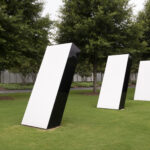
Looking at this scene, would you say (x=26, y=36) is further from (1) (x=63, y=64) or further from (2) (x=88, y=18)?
(1) (x=63, y=64)

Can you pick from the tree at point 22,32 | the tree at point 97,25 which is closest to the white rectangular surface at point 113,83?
the tree at point 97,25

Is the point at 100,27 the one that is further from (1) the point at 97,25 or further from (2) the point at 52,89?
(2) the point at 52,89

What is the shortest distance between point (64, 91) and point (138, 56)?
63.0 feet

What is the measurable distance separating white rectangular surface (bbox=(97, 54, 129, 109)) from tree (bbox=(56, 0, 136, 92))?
611 centimetres

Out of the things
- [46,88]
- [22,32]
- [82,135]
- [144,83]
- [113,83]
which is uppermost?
[22,32]

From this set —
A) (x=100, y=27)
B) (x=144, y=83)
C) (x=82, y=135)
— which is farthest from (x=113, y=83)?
(x=100, y=27)

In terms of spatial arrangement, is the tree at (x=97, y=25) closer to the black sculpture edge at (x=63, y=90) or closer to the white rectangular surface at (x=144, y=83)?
the white rectangular surface at (x=144, y=83)

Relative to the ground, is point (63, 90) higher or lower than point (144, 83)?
lower

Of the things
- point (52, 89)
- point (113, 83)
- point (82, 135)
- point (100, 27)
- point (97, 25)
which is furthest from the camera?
point (100, 27)

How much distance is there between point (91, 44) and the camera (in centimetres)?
1834

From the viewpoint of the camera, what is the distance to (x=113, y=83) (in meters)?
12.0

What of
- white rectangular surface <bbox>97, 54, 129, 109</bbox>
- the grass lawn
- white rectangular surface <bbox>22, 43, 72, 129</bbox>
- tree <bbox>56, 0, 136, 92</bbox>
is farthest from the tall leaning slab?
tree <bbox>56, 0, 136, 92</bbox>

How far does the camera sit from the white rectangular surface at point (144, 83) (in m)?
15.8

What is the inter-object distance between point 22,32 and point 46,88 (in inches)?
384
